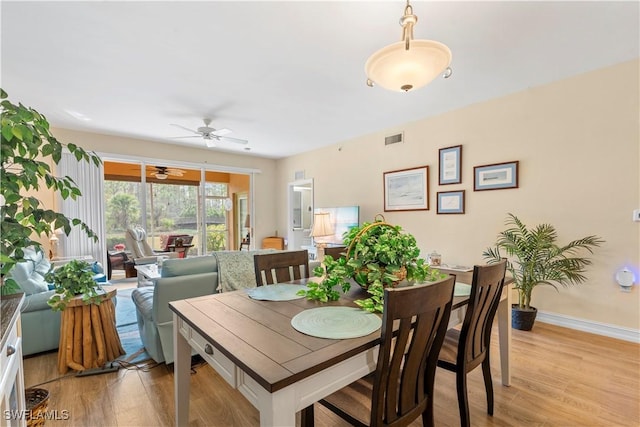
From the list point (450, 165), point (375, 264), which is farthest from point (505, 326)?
point (450, 165)

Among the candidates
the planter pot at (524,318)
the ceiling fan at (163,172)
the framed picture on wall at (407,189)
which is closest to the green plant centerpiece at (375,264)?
the planter pot at (524,318)

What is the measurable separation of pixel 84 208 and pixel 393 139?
5195mm

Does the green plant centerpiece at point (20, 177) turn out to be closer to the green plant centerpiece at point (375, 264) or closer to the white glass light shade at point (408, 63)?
the green plant centerpiece at point (375, 264)

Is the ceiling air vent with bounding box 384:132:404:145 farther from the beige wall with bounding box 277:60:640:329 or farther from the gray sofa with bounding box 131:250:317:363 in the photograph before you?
the gray sofa with bounding box 131:250:317:363

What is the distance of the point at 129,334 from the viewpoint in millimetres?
2982

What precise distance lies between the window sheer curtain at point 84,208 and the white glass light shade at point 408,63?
496 centimetres

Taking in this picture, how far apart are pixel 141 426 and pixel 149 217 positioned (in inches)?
187

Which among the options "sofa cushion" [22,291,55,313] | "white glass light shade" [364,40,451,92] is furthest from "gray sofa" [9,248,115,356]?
"white glass light shade" [364,40,451,92]

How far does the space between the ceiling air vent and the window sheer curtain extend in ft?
15.7

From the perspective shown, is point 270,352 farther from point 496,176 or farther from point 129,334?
point 496,176

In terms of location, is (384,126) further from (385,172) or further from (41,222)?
(41,222)

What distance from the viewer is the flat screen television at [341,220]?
506 centimetres

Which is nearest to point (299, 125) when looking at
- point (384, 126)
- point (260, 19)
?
point (384, 126)

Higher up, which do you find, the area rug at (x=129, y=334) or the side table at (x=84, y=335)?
the side table at (x=84, y=335)
